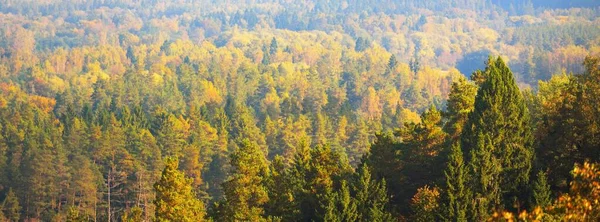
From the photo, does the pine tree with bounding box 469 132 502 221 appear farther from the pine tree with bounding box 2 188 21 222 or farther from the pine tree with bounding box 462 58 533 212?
the pine tree with bounding box 2 188 21 222

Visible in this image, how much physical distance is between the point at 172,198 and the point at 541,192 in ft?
58.7

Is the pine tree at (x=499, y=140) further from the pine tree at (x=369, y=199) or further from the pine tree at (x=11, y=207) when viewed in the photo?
the pine tree at (x=11, y=207)

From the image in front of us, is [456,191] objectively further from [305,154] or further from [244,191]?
[244,191]

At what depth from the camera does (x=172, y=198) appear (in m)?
40.5

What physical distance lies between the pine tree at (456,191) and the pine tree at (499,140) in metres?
1.30

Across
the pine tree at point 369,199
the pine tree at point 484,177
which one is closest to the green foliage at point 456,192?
the pine tree at point 484,177

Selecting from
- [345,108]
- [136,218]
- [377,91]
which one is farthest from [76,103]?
[136,218]

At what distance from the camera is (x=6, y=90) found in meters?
149

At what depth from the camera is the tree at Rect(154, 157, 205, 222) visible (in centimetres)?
4041

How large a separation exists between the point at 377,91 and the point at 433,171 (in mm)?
122124

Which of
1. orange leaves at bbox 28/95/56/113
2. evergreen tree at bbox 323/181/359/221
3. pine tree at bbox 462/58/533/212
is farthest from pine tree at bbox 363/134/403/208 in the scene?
orange leaves at bbox 28/95/56/113

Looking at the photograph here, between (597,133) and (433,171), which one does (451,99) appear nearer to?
(433,171)

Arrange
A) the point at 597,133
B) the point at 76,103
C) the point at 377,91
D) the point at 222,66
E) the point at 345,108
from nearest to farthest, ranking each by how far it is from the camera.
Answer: the point at 597,133, the point at 345,108, the point at 76,103, the point at 377,91, the point at 222,66

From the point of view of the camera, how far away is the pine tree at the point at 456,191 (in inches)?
1404
